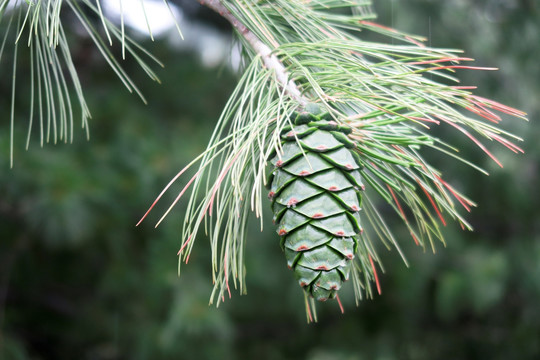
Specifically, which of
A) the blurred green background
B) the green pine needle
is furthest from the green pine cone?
the blurred green background

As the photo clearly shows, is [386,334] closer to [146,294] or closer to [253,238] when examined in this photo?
[253,238]

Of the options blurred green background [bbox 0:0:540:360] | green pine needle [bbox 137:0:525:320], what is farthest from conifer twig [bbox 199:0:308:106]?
blurred green background [bbox 0:0:540:360]

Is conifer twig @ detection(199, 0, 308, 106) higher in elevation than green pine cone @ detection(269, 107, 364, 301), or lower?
higher

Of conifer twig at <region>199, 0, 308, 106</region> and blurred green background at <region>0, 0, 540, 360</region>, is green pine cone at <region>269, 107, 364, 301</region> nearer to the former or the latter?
conifer twig at <region>199, 0, 308, 106</region>

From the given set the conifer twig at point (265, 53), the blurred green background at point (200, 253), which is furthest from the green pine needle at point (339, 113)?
the blurred green background at point (200, 253)

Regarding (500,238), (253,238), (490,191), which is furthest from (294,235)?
(500,238)

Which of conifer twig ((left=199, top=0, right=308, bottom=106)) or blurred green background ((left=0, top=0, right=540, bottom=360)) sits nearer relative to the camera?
conifer twig ((left=199, top=0, right=308, bottom=106))
